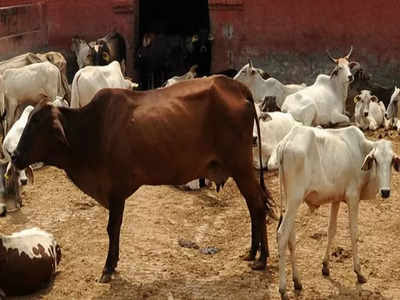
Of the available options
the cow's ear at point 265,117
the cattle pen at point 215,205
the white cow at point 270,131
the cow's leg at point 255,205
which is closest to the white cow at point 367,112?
the cattle pen at point 215,205

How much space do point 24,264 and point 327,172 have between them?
274 cm

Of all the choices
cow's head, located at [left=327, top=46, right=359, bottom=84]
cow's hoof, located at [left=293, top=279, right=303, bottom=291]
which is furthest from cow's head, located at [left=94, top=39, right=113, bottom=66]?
cow's hoof, located at [left=293, top=279, right=303, bottom=291]

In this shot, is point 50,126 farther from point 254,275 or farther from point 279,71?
point 279,71

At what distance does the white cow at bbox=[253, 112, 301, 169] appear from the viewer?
10.5 metres

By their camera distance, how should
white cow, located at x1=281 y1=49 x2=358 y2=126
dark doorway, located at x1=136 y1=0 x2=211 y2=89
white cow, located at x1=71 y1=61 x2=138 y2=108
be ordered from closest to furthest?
white cow, located at x1=71 y1=61 x2=138 y2=108 → white cow, located at x1=281 y1=49 x2=358 y2=126 → dark doorway, located at x1=136 y1=0 x2=211 y2=89

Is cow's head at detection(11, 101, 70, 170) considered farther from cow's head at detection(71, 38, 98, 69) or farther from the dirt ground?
cow's head at detection(71, 38, 98, 69)

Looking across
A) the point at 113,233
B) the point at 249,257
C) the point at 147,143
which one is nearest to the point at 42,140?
the point at 147,143

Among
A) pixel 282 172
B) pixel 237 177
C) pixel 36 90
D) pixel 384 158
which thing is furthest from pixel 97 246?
pixel 36 90

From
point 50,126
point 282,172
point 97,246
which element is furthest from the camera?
point 97,246

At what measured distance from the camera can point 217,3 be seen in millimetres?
15289

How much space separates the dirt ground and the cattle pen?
0.6 inches

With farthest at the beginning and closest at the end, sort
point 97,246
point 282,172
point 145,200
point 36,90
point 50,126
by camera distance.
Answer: point 36,90
point 145,200
point 97,246
point 50,126
point 282,172

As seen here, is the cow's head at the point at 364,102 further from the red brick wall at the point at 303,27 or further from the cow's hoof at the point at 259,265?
the cow's hoof at the point at 259,265

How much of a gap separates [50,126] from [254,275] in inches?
91.1
